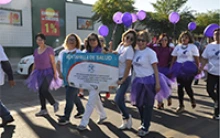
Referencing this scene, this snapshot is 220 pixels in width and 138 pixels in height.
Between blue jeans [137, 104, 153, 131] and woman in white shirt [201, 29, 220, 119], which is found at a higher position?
woman in white shirt [201, 29, 220, 119]

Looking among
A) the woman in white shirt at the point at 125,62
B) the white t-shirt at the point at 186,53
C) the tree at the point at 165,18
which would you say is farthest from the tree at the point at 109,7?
the woman in white shirt at the point at 125,62

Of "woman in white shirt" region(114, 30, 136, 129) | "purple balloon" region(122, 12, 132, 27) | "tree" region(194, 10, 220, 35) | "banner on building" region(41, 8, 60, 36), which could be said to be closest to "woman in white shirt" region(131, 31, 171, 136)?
"woman in white shirt" region(114, 30, 136, 129)

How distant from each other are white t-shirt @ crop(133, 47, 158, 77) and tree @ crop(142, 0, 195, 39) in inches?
835

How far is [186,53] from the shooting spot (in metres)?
5.38

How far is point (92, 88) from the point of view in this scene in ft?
14.3

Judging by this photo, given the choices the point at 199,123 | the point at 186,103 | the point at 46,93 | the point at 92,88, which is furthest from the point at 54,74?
the point at 186,103

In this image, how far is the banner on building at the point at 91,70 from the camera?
4.11 m

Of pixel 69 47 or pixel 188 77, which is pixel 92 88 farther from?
pixel 188 77

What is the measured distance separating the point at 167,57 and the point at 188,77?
2.30ft

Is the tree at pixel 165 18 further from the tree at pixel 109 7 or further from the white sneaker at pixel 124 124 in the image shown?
the white sneaker at pixel 124 124

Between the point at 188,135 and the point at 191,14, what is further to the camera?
the point at 191,14

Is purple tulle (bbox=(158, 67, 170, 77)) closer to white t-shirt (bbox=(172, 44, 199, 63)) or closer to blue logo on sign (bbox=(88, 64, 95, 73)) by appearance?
white t-shirt (bbox=(172, 44, 199, 63))

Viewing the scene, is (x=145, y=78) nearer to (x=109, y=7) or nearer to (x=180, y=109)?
(x=180, y=109)

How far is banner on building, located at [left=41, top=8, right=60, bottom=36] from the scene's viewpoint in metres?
17.6
